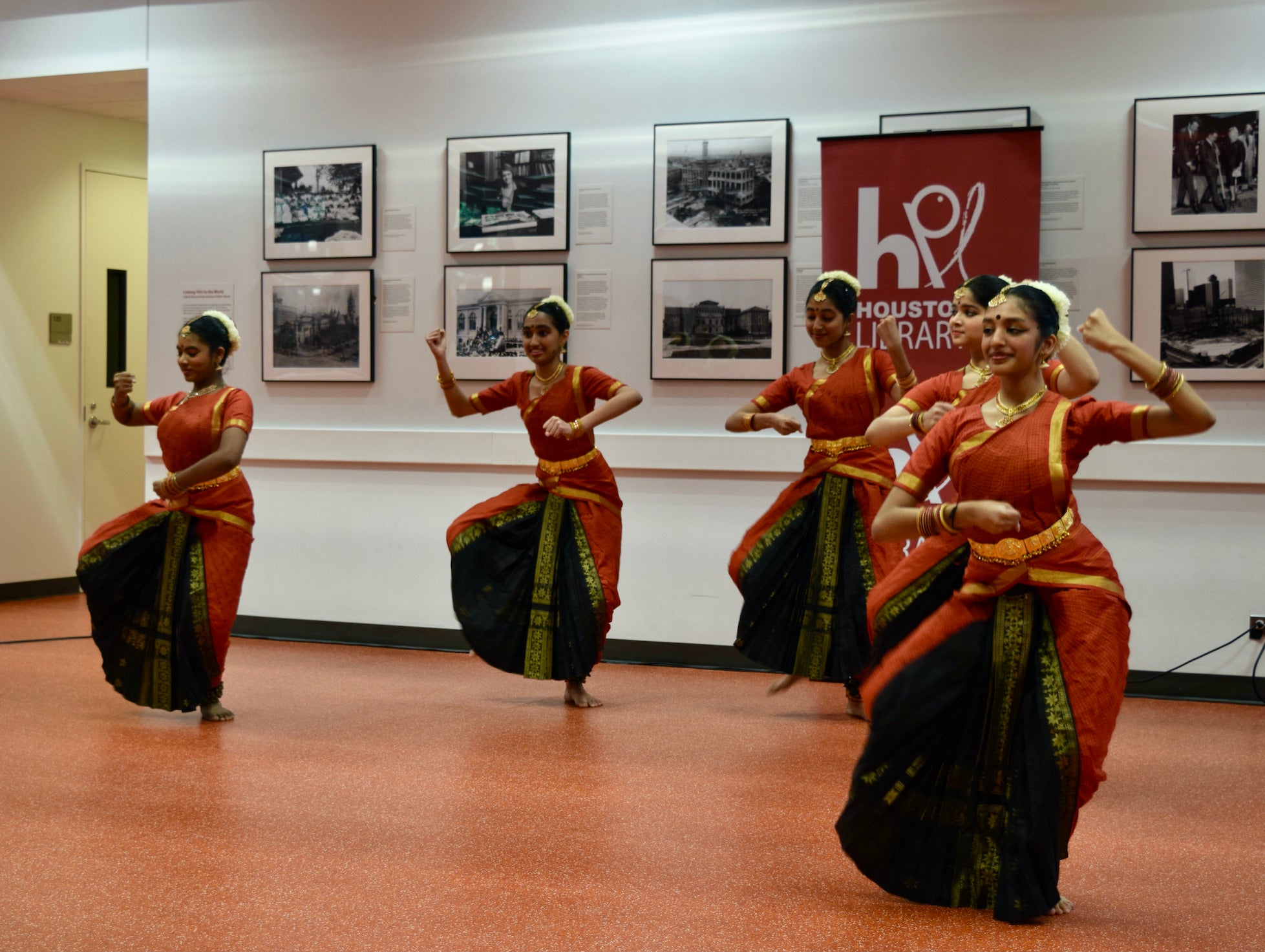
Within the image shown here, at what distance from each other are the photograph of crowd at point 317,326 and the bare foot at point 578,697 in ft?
8.42

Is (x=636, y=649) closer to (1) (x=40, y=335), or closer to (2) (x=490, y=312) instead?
(2) (x=490, y=312)

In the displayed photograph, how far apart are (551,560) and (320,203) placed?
2922mm

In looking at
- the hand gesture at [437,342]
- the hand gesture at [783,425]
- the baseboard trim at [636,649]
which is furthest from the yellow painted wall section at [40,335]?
the hand gesture at [783,425]

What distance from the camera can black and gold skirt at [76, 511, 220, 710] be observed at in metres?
4.91

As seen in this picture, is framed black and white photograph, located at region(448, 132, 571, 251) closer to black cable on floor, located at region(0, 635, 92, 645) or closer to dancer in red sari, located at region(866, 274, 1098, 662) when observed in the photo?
black cable on floor, located at region(0, 635, 92, 645)

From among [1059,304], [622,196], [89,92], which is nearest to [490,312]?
[622,196]

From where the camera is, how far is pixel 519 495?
5520mm

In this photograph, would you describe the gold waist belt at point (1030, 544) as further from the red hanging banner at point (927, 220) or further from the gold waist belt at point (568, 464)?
the red hanging banner at point (927, 220)

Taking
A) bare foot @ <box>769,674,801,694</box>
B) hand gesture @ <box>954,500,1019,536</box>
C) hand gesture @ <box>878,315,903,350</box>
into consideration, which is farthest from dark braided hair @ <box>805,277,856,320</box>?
hand gesture @ <box>954,500,1019,536</box>

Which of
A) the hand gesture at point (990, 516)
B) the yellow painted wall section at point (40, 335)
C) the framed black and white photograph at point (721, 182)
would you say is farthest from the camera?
the yellow painted wall section at point (40, 335)

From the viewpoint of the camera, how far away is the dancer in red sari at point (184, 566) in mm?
4910

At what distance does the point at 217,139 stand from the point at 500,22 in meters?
1.83

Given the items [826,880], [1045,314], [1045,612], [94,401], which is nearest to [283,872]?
[826,880]

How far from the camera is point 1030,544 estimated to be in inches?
116
